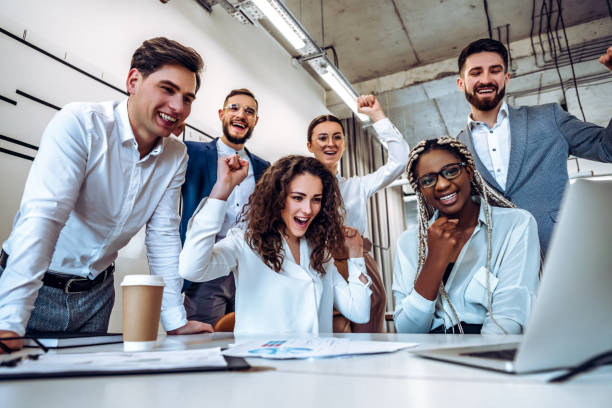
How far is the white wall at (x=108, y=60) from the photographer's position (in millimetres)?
1938

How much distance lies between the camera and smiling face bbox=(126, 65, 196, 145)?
1.43m

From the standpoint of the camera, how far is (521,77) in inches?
196

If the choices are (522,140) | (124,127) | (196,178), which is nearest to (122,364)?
(124,127)

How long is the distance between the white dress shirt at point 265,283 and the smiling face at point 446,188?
39 centimetres

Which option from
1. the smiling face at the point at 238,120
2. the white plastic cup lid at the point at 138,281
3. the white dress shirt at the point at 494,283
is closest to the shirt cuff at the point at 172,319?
the white plastic cup lid at the point at 138,281

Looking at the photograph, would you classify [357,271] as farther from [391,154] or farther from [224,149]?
[391,154]

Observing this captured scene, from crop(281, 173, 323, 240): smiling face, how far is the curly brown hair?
0.02m

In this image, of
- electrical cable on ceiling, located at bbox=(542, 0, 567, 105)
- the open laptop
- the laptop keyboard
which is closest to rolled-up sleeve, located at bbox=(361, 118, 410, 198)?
the laptop keyboard

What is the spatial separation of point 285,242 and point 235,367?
1.14 meters

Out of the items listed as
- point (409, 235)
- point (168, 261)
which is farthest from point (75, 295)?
point (409, 235)

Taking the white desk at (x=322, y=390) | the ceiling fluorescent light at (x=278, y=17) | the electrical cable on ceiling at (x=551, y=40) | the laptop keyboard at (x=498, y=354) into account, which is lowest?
the white desk at (x=322, y=390)

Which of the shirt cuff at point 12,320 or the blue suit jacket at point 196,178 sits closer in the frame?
the shirt cuff at point 12,320

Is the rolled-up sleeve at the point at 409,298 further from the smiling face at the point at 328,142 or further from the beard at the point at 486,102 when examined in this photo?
the smiling face at the point at 328,142

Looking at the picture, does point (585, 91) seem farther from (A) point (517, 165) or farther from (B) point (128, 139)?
(B) point (128, 139)
